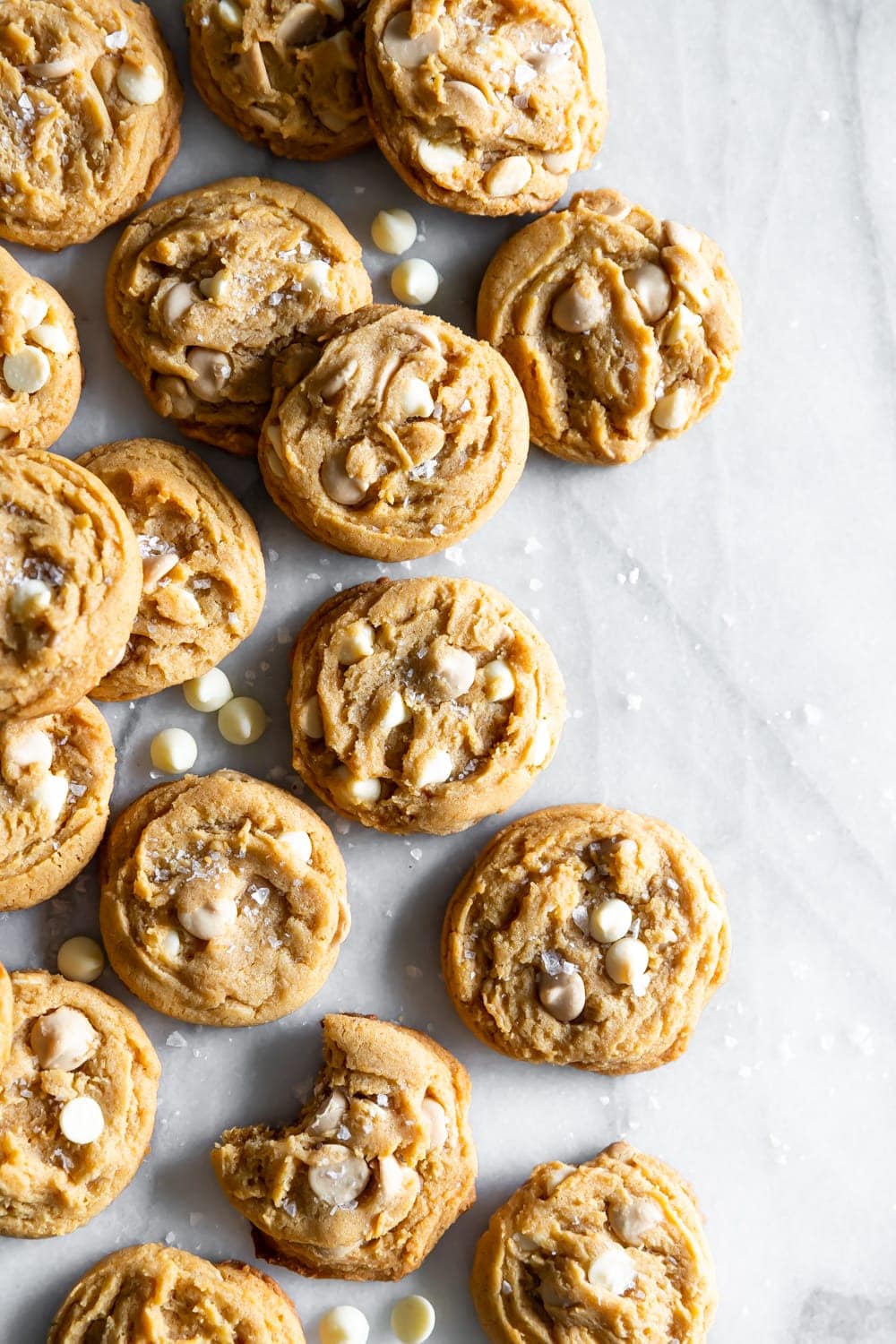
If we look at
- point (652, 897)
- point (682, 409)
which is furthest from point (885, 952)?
point (682, 409)

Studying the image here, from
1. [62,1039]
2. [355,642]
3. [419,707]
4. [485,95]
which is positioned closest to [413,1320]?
[62,1039]

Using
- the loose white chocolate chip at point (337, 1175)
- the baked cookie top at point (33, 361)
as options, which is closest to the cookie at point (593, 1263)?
the loose white chocolate chip at point (337, 1175)

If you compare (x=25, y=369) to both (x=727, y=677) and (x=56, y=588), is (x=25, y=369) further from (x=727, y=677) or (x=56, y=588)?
(x=727, y=677)

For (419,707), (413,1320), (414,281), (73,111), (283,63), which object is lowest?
(413,1320)

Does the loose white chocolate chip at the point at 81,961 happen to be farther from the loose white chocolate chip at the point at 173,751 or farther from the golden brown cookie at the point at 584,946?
the golden brown cookie at the point at 584,946

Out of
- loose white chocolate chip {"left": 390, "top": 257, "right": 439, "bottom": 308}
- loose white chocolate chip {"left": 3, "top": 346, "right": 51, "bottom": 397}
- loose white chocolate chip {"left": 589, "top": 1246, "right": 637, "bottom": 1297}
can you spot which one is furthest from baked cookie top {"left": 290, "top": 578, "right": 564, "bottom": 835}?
loose white chocolate chip {"left": 589, "top": 1246, "right": 637, "bottom": 1297}

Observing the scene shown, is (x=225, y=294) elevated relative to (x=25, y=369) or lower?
elevated
